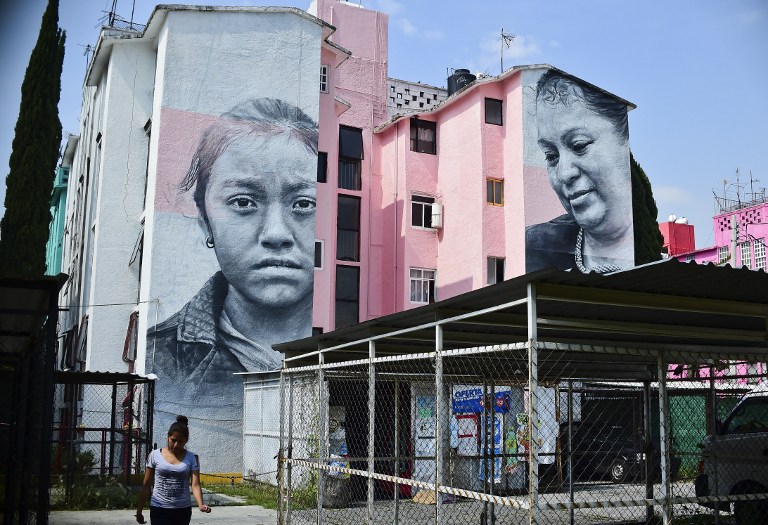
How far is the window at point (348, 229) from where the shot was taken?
1210 inches

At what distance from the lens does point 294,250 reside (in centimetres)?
2517

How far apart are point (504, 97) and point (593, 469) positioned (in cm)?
1393

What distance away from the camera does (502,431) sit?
1612 cm

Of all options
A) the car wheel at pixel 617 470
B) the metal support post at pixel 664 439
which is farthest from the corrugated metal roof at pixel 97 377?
the car wheel at pixel 617 470

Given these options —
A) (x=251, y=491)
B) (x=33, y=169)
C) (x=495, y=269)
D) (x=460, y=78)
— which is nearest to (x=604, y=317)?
(x=251, y=491)

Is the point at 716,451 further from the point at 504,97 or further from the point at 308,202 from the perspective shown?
the point at 504,97

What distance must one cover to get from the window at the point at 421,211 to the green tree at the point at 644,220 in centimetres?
936

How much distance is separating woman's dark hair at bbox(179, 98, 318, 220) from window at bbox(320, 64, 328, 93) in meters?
2.96

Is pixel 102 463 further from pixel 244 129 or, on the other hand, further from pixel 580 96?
pixel 580 96

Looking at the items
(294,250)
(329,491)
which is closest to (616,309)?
(329,491)

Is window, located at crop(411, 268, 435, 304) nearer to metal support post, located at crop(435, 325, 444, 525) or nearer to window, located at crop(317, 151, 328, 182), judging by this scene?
window, located at crop(317, 151, 328, 182)

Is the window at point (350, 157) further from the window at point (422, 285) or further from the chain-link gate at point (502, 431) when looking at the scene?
the chain-link gate at point (502, 431)

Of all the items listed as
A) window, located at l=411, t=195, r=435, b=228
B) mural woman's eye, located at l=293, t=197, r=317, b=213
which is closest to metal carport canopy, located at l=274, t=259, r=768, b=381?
mural woman's eye, located at l=293, t=197, r=317, b=213

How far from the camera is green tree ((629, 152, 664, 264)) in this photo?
34.3m
